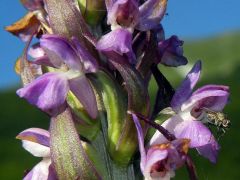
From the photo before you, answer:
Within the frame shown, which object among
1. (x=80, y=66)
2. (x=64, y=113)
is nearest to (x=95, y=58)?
(x=80, y=66)

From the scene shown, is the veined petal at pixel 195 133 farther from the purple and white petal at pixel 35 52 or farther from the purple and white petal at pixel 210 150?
the purple and white petal at pixel 35 52

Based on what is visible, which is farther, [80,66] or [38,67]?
[38,67]

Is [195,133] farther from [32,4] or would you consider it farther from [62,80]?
[32,4]

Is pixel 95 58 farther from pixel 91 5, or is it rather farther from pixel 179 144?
pixel 179 144

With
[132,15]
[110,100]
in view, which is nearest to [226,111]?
[132,15]

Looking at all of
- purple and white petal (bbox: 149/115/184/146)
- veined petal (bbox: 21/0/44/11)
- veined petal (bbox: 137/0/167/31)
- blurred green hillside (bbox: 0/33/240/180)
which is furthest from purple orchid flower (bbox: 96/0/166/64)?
blurred green hillside (bbox: 0/33/240/180)

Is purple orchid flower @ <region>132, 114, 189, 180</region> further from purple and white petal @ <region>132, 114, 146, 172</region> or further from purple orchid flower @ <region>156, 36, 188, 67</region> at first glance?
purple orchid flower @ <region>156, 36, 188, 67</region>
